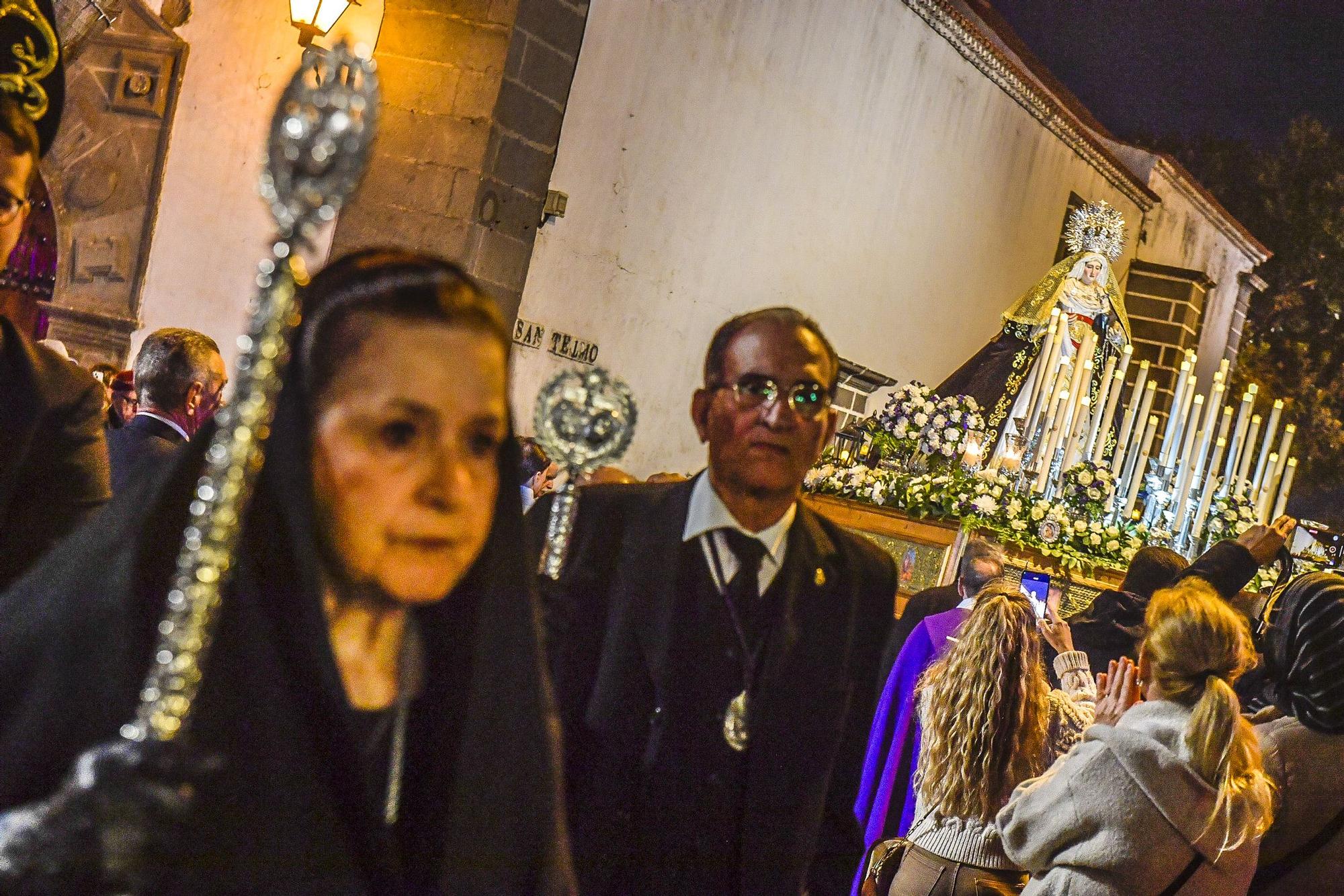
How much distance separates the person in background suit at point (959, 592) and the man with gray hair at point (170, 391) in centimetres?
247

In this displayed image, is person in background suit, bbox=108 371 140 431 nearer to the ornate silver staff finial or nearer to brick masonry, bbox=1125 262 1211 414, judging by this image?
the ornate silver staff finial

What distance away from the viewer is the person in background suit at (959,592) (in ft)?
16.1

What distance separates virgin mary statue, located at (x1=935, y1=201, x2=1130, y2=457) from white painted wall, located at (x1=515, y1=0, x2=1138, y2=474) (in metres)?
2.19

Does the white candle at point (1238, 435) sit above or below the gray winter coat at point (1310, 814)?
above

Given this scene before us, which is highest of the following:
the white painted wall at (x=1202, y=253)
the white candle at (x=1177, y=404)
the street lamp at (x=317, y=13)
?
the white painted wall at (x=1202, y=253)

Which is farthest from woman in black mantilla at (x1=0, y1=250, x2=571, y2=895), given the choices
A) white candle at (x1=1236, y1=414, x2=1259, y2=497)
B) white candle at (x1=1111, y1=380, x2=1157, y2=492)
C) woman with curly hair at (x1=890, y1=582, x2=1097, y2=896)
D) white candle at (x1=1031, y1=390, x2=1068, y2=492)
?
white candle at (x1=1236, y1=414, x2=1259, y2=497)

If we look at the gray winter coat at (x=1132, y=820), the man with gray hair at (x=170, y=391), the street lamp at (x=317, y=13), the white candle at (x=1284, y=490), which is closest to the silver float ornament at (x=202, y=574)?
the gray winter coat at (x=1132, y=820)

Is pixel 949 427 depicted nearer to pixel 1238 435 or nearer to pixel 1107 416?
pixel 1107 416

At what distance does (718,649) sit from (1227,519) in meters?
7.84

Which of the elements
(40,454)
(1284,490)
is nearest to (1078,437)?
(1284,490)

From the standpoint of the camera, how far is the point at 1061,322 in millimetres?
9039

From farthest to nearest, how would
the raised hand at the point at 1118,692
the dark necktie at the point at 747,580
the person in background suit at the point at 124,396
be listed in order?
the person in background suit at the point at 124,396 < the raised hand at the point at 1118,692 < the dark necktie at the point at 747,580

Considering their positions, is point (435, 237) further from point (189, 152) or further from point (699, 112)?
point (699, 112)

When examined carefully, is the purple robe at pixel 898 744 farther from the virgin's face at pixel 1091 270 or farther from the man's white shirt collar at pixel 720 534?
the virgin's face at pixel 1091 270
